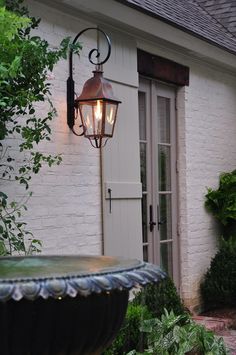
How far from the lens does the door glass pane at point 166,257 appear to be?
23.6ft

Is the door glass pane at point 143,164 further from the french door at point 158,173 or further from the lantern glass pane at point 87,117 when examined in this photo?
the lantern glass pane at point 87,117

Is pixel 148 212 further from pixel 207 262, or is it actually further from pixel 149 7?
pixel 149 7

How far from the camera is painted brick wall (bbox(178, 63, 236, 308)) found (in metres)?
7.39

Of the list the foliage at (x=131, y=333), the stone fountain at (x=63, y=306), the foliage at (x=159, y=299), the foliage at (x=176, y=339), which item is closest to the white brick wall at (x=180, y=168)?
the foliage at (x=159, y=299)

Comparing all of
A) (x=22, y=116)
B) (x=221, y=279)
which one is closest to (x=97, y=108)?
(x=22, y=116)

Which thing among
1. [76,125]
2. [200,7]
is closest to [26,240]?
[76,125]

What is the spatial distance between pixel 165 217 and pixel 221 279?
0.96 m

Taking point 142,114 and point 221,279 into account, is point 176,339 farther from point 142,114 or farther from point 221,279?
point 142,114

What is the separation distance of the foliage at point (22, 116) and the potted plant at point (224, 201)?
10.2 ft

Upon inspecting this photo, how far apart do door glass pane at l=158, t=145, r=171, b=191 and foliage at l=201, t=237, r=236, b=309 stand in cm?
99

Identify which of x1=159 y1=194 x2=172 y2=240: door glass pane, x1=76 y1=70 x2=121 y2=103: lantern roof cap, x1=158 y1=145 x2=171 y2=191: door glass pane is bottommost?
x1=159 y1=194 x2=172 y2=240: door glass pane

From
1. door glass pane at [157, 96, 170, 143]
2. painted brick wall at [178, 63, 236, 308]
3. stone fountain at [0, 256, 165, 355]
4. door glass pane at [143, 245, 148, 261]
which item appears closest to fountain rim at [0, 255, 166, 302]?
stone fountain at [0, 256, 165, 355]

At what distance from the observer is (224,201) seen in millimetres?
7738

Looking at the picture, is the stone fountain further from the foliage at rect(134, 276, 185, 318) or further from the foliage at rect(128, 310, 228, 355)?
the foliage at rect(134, 276, 185, 318)
